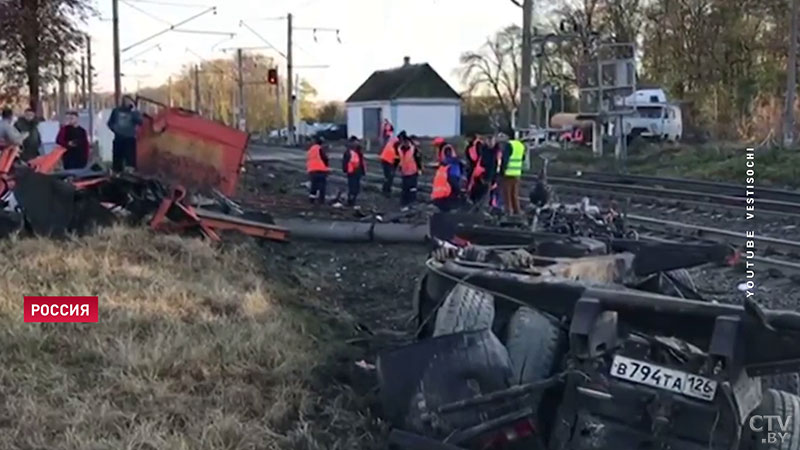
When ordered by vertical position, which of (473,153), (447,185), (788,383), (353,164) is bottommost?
(788,383)

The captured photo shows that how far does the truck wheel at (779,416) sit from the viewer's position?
374 cm

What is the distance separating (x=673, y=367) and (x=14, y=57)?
26657mm

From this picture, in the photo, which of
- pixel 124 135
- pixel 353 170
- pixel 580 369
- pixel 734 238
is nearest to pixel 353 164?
pixel 353 170

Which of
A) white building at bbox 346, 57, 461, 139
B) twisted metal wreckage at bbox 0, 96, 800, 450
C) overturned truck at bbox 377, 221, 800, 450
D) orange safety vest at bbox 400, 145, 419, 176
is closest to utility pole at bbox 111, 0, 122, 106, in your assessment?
orange safety vest at bbox 400, 145, 419, 176

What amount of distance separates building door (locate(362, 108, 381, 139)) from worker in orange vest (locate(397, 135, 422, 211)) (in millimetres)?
47192

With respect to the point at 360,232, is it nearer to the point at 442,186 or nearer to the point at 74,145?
the point at 442,186

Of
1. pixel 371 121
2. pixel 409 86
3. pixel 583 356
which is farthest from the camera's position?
pixel 371 121

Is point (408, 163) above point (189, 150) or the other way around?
the other way around

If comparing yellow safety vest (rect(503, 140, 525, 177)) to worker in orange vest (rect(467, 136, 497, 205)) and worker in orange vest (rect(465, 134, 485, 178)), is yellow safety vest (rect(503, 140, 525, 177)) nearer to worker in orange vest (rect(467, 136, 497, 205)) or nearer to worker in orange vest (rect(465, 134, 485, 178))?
worker in orange vest (rect(467, 136, 497, 205))

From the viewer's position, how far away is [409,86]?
6531cm

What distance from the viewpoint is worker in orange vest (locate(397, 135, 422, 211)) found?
57.3 ft

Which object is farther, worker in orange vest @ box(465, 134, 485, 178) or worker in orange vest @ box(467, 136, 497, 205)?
worker in orange vest @ box(465, 134, 485, 178)

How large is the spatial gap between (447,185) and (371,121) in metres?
53.1

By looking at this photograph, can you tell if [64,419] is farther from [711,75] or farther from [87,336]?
[711,75]
